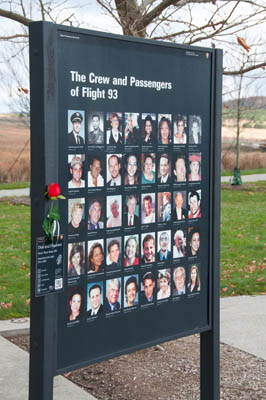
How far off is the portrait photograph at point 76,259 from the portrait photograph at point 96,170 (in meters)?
0.34

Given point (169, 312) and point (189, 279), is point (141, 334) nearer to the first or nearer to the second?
point (169, 312)

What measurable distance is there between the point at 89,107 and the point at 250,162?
84.2 feet

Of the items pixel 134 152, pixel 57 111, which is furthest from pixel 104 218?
pixel 57 111

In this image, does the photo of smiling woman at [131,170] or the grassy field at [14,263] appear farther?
the grassy field at [14,263]

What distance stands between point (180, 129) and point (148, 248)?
79cm

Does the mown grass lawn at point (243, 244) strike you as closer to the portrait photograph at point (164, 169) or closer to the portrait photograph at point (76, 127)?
the portrait photograph at point (164, 169)

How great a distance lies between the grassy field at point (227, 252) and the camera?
7.81m

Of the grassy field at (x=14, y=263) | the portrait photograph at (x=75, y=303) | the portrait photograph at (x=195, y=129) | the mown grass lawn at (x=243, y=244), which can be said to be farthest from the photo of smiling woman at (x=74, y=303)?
the mown grass lawn at (x=243, y=244)

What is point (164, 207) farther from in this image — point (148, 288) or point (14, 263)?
point (14, 263)

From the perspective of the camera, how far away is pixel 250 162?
28.6 metres

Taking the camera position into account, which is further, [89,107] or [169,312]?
[169,312]

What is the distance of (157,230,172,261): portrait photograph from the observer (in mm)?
4102

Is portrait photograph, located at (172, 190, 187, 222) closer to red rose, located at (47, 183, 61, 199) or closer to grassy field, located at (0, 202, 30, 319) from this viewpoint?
red rose, located at (47, 183, 61, 199)

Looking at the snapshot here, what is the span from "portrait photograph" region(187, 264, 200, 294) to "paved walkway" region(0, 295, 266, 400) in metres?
1.09
